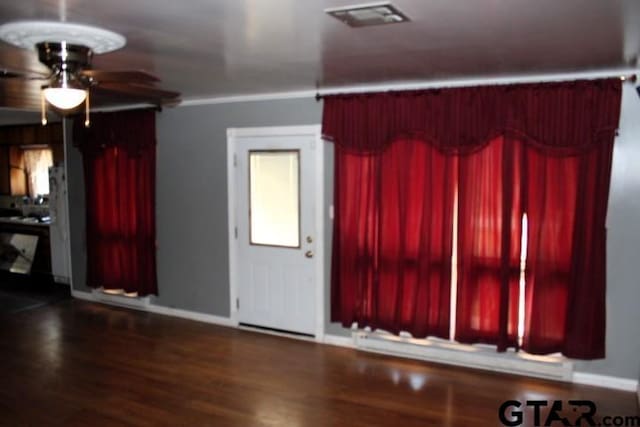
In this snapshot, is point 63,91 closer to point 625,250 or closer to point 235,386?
point 235,386

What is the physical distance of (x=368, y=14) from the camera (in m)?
2.26

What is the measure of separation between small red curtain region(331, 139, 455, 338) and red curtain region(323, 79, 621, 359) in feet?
0.03

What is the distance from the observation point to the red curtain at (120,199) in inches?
225

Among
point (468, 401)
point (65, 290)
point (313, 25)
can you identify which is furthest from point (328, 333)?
point (65, 290)

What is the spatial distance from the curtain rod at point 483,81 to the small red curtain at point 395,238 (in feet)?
1.54

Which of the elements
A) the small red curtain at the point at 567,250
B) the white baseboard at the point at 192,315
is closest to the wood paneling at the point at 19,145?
the white baseboard at the point at 192,315

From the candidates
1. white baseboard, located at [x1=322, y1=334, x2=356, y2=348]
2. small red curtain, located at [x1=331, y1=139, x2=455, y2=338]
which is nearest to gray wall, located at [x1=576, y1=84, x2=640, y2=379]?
small red curtain, located at [x1=331, y1=139, x2=455, y2=338]

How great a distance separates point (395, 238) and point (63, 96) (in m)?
2.77

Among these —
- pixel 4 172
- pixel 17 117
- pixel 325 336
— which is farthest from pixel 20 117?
pixel 325 336

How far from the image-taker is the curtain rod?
11.9 feet

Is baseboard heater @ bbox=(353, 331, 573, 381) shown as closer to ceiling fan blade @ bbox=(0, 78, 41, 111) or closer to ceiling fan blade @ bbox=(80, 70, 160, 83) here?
ceiling fan blade @ bbox=(80, 70, 160, 83)

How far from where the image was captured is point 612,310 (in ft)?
12.5

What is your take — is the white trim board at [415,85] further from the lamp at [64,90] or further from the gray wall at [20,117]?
the gray wall at [20,117]

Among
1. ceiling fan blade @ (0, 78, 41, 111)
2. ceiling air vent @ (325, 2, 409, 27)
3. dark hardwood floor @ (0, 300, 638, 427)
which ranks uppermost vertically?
ceiling fan blade @ (0, 78, 41, 111)
